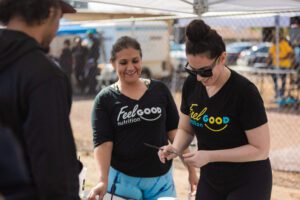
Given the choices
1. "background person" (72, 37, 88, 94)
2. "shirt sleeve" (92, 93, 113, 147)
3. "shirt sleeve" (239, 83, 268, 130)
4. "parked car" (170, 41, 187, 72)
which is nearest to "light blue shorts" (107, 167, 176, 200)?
"shirt sleeve" (92, 93, 113, 147)

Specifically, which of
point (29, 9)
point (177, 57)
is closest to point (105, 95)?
point (29, 9)

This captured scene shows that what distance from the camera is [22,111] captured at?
1861mm

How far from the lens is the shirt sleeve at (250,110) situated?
2.78 m

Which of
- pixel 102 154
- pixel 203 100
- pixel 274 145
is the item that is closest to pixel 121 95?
pixel 102 154

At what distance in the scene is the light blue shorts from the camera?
11.3ft

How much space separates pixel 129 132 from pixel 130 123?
0.22 feet

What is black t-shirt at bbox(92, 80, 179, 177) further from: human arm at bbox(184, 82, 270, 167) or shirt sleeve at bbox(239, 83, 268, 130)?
shirt sleeve at bbox(239, 83, 268, 130)

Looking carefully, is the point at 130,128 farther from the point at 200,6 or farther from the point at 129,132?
Answer: the point at 200,6

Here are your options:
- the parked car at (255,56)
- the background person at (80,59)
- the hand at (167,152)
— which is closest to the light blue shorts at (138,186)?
the hand at (167,152)

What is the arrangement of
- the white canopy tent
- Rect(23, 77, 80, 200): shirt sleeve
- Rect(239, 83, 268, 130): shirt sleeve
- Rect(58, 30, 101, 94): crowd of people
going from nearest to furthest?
Rect(23, 77, 80, 200): shirt sleeve < Rect(239, 83, 268, 130): shirt sleeve < the white canopy tent < Rect(58, 30, 101, 94): crowd of people

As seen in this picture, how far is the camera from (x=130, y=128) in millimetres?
3455

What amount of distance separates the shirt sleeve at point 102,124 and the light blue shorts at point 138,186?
9.7 inches

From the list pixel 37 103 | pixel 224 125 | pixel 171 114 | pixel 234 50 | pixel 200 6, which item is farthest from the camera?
pixel 234 50

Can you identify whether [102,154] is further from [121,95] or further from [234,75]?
[234,75]
